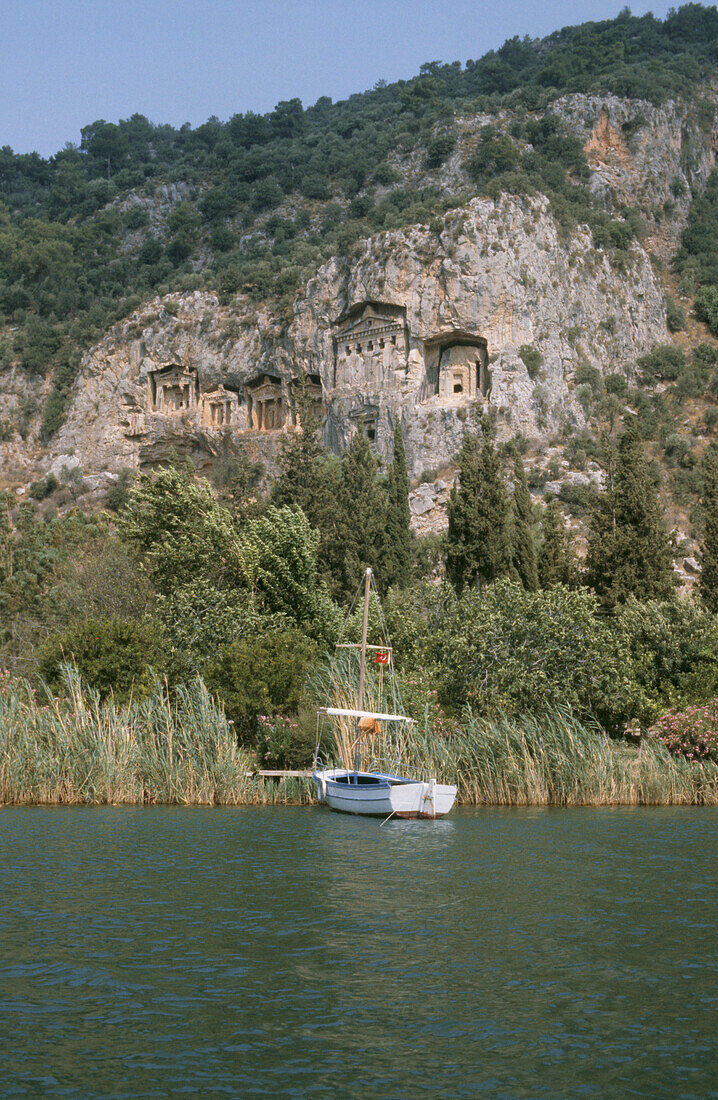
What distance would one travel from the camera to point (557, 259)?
74500 millimetres

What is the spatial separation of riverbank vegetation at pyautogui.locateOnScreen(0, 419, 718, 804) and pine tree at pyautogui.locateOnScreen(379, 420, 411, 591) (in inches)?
7.1

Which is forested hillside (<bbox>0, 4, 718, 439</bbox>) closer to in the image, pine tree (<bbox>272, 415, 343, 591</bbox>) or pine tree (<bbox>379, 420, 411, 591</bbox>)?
pine tree (<bbox>379, 420, 411, 591</bbox>)

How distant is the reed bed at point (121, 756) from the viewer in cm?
2227

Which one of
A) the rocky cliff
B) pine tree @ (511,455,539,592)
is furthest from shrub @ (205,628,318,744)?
the rocky cliff

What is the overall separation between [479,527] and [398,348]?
35110 millimetres

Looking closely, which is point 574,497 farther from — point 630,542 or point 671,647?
point 671,647

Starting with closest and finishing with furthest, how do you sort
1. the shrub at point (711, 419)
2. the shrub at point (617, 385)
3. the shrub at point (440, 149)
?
1. the shrub at point (711, 419)
2. the shrub at point (617, 385)
3. the shrub at point (440, 149)

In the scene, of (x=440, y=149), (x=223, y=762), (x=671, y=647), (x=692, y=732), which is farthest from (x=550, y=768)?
(x=440, y=149)

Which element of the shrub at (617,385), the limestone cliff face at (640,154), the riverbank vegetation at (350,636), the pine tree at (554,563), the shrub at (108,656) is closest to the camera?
the riverbank vegetation at (350,636)

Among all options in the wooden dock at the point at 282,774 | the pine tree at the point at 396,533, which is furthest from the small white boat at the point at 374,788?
the pine tree at the point at 396,533

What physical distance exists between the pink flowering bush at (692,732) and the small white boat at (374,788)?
5782mm

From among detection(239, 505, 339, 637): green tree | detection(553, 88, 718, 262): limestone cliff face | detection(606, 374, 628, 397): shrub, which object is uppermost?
detection(553, 88, 718, 262): limestone cliff face

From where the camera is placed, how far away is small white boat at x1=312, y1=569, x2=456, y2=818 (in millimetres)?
22219

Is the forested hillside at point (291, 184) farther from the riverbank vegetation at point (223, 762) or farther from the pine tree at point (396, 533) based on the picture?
the riverbank vegetation at point (223, 762)
